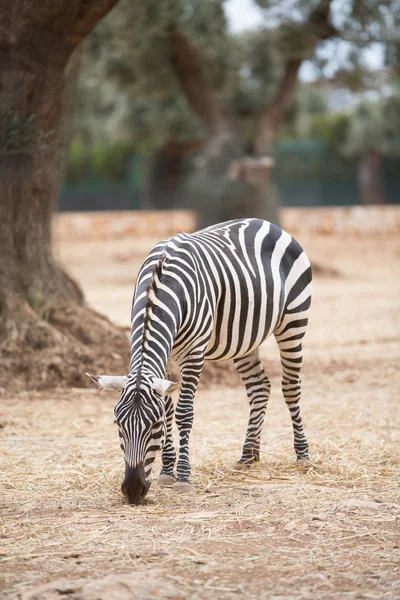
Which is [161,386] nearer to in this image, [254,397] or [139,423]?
[139,423]

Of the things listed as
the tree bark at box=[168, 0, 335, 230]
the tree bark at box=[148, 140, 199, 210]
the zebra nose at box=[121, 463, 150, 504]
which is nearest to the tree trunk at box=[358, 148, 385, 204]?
the tree bark at box=[148, 140, 199, 210]

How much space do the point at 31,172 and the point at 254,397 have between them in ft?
11.5

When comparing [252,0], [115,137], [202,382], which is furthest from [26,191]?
[115,137]

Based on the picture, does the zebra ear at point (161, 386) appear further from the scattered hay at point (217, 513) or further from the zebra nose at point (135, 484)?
the scattered hay at point (217, 513)

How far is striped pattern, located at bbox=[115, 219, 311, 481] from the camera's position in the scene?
4230 millimetres

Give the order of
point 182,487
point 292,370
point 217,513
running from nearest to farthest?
point 217,513
point 182,487
point 292,370

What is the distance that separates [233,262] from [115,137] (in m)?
24.5

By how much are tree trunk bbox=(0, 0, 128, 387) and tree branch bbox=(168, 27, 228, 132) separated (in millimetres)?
9454

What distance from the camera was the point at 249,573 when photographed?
133 inches

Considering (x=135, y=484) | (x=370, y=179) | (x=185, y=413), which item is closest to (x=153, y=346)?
(x=185, y=413)

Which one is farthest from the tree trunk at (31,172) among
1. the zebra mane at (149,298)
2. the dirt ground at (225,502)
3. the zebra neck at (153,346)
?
the zebra neck at (153,346)

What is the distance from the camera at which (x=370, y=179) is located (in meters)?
31.4

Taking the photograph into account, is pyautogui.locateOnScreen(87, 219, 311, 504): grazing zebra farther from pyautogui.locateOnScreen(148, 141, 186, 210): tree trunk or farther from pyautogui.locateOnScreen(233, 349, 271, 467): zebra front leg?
pyautogui.locateOnScreen(148, 141, 186, 210): tree trunk

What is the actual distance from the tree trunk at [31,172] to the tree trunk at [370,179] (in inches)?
965
